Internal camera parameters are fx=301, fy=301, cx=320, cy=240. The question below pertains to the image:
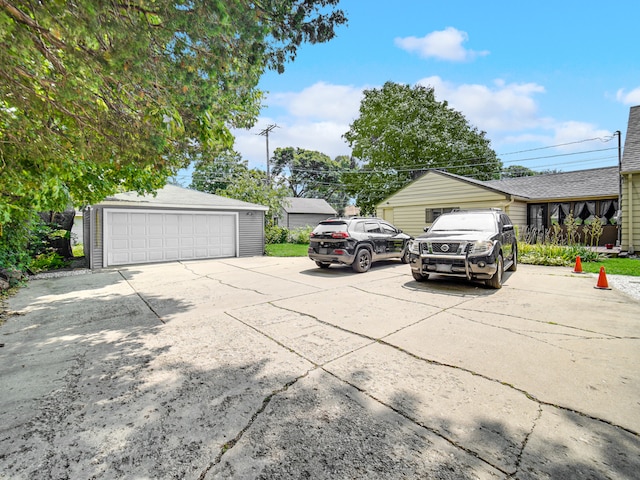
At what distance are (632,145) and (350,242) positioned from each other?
12.8m

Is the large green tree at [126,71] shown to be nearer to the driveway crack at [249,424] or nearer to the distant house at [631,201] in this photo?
the driveway crack at [249,424]

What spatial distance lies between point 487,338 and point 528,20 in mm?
8681

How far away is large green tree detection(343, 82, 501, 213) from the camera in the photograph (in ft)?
87.0

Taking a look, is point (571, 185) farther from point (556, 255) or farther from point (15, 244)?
point (15, 244)

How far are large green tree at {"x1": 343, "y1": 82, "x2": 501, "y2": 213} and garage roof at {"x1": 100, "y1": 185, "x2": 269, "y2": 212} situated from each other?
14.8 meters

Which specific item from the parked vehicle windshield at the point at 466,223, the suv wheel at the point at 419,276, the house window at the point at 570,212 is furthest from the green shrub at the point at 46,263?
the house window at the point at 570,212

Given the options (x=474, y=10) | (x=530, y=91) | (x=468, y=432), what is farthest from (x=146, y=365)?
(x=530, y=91)

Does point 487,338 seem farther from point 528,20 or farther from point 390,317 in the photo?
Answer: point 528,20

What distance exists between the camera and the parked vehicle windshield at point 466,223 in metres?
7.06

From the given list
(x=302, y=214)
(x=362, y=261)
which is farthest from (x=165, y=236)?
(x=302, y=214)

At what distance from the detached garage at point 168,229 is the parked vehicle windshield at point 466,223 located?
9.63m

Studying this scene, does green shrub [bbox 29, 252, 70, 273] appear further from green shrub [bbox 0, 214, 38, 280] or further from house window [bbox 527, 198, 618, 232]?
house window [bbox 527, 198, 618, 232]

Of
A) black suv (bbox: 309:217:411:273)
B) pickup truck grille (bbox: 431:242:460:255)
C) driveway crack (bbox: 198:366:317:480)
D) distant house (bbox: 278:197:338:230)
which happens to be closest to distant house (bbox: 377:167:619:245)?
black suv (bbox: 309:217:411:273)

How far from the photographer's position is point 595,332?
12.9 feet
